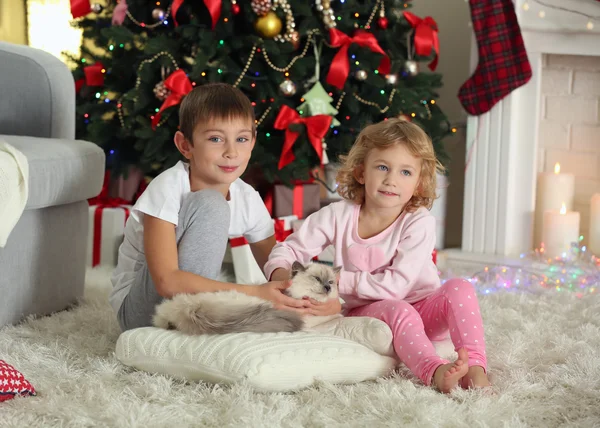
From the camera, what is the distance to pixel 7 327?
71.0 inches

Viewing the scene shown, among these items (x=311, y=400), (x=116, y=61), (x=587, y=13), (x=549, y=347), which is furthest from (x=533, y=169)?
(x=311, y=400)

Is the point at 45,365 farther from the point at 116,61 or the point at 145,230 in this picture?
the point at 116,61

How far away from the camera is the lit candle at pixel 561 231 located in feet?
8.98

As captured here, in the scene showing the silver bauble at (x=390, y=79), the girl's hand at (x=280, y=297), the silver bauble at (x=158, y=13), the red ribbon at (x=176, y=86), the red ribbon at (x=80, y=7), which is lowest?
the girl's hand at (x=280, y=297)

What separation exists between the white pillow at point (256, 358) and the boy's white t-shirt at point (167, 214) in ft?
0.82

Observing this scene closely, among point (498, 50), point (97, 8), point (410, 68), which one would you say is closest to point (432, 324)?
point (410, 68)

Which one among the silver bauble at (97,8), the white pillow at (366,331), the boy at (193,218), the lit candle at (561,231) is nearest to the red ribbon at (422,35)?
the lit candle at (561,231)

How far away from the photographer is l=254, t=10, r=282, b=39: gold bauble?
249 centimetres

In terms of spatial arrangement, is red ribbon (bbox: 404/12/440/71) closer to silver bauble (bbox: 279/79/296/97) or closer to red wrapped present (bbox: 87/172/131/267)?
silver bauble (bbox: 279/79/296/97)

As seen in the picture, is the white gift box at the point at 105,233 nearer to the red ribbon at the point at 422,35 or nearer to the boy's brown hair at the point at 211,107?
the boy's brown hair at the point at 211,107

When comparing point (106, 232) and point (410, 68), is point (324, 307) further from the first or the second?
point (410, 68)

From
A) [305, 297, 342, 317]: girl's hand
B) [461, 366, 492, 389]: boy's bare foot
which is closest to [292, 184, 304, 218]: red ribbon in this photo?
[305, 297, 342, 317]: girl's hand

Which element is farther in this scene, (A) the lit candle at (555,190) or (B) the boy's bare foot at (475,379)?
(A) the lit candle at (555,190)

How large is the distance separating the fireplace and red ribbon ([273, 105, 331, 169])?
2.28 ft
